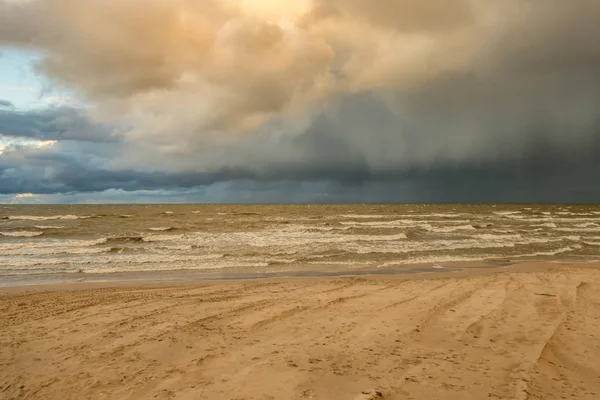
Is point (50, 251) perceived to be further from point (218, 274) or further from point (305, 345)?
point (305, 345)

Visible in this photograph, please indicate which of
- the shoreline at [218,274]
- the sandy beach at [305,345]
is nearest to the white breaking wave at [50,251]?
the shoreline at [218,274]

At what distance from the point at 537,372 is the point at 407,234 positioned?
3062 centimetres

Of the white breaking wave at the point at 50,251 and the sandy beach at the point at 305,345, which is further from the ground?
the sandy beach at the point at 305,345

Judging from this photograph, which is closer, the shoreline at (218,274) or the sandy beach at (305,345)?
the sandy beach at (305,345)

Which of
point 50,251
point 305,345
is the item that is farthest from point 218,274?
point 50,251

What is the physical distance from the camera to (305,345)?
22.5 feet

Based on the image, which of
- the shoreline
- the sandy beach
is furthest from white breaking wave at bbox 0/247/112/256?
the sandy beach

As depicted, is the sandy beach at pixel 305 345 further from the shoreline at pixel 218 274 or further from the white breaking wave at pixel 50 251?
the white breaking wave at pixel 50 251

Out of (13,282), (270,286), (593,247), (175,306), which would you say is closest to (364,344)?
(175,306)

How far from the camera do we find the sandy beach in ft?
17.4

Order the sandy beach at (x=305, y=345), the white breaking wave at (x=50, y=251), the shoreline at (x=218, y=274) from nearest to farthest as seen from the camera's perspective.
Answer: the sandy beach at (x=305, y=345) → the shoreline at (x=218, y=274) → the white breaking wave at (x=50, y=251)

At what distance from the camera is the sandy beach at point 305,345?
5316mm

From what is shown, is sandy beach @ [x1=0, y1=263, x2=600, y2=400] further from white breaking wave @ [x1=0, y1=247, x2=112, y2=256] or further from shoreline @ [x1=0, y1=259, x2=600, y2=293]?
white breaking wave @ [x1=0, y1=247, x2=112, y2=256]

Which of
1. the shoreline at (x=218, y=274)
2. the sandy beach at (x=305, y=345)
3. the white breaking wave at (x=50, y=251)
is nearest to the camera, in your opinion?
the sandy beach at (x=305, y=345)
